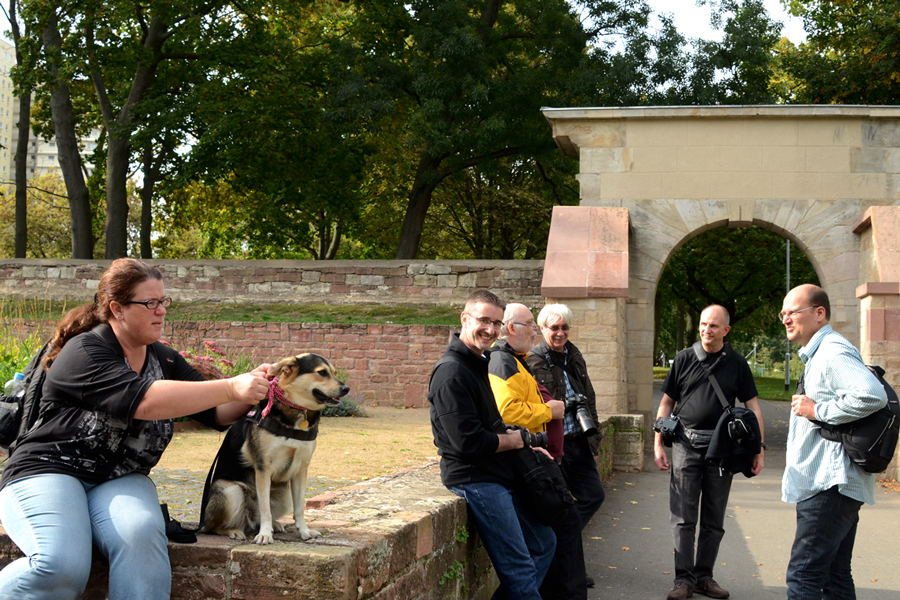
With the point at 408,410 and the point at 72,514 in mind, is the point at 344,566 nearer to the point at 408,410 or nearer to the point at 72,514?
the point at 72,514

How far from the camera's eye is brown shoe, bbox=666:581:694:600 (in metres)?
5.50

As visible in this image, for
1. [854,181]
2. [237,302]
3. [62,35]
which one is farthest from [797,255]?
[62,35]

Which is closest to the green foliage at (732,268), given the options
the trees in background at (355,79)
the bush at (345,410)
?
the trees in background at (355,79)

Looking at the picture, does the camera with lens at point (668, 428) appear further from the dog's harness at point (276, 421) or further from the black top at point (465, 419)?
the dog's harness at point (276, 421)

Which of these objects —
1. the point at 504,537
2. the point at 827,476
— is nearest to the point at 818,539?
the point at 827,476

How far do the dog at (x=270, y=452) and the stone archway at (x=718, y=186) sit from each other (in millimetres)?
9537

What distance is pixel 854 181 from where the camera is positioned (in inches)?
524

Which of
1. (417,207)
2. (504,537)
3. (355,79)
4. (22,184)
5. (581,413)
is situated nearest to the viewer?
(504,537)

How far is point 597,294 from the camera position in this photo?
456 inches

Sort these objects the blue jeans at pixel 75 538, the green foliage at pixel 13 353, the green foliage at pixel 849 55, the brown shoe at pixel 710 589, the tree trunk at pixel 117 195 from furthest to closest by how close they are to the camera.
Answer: the tree trunk at pixel 117 195 → the green foliage at pixel 849 55 → the green foliage at pixel 13 353 → the brown shoe at pixel 710 589 → the blue jeans at pixel 75 538

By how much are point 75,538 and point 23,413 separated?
1.69ft

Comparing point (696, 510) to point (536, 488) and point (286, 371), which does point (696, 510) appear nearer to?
point (536, 488)

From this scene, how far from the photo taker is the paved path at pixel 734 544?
592cm

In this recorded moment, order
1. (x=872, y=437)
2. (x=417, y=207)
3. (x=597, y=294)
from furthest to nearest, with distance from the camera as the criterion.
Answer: (x=417, y=207), (x=597, y=294), (x=872, y=437)
